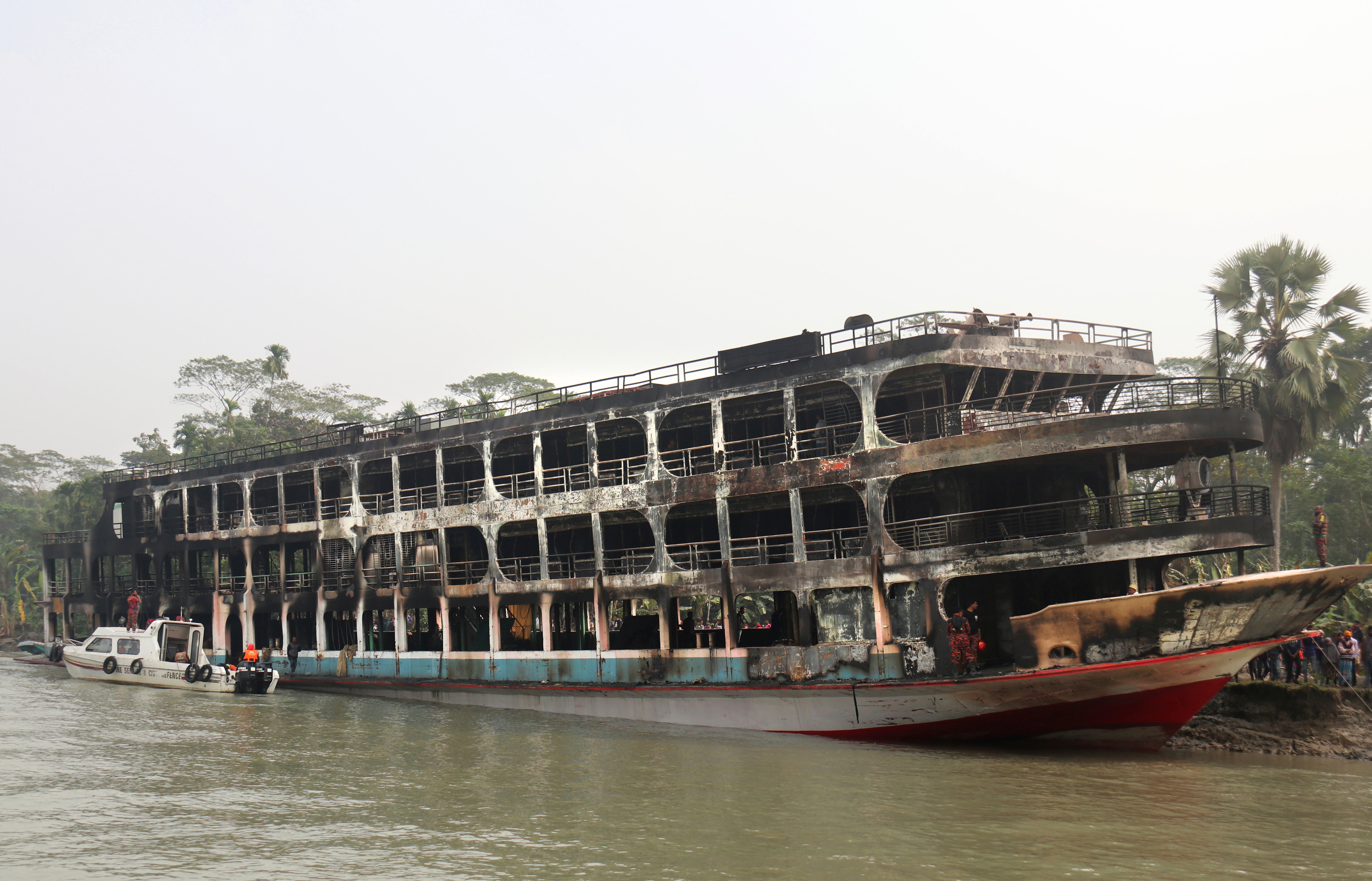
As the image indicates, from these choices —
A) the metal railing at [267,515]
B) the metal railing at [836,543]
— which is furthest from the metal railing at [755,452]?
the metal railing at [267,515]

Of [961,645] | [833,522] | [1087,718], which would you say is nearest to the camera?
[1087,718]

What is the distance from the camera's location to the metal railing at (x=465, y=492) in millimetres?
25547

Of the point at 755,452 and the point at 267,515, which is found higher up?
the point at 755,452

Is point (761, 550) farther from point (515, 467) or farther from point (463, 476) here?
point (463, 476)

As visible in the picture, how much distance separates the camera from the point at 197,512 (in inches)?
1278

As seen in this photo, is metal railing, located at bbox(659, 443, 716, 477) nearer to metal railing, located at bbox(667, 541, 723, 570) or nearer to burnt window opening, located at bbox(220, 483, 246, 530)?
metal railing, located at bbox(667, 541, 723, 570)

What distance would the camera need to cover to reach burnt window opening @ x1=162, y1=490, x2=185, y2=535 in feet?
108

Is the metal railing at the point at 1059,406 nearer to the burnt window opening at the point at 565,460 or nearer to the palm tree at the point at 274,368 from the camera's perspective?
the burnt window opening at the point at 565,460

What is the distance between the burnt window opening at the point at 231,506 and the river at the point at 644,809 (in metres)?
12.5

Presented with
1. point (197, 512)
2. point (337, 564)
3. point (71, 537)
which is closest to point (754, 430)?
point (337, 564)

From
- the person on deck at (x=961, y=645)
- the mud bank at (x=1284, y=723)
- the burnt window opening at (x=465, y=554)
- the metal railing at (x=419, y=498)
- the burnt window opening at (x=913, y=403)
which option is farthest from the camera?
the metal railing at (x=419, y=498)

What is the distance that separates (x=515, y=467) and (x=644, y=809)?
51.0 ft

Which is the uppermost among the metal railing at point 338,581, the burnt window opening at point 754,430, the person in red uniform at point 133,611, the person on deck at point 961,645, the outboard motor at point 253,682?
the burnt window opening at point 754,430

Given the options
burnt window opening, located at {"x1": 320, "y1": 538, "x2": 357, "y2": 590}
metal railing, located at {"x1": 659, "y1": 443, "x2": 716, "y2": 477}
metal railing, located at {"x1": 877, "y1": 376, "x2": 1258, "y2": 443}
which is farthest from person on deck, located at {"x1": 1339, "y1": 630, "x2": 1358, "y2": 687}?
burnt window opening, located at {"x1": 320, "y1": 538, "x2": 357, "y2": 590}
